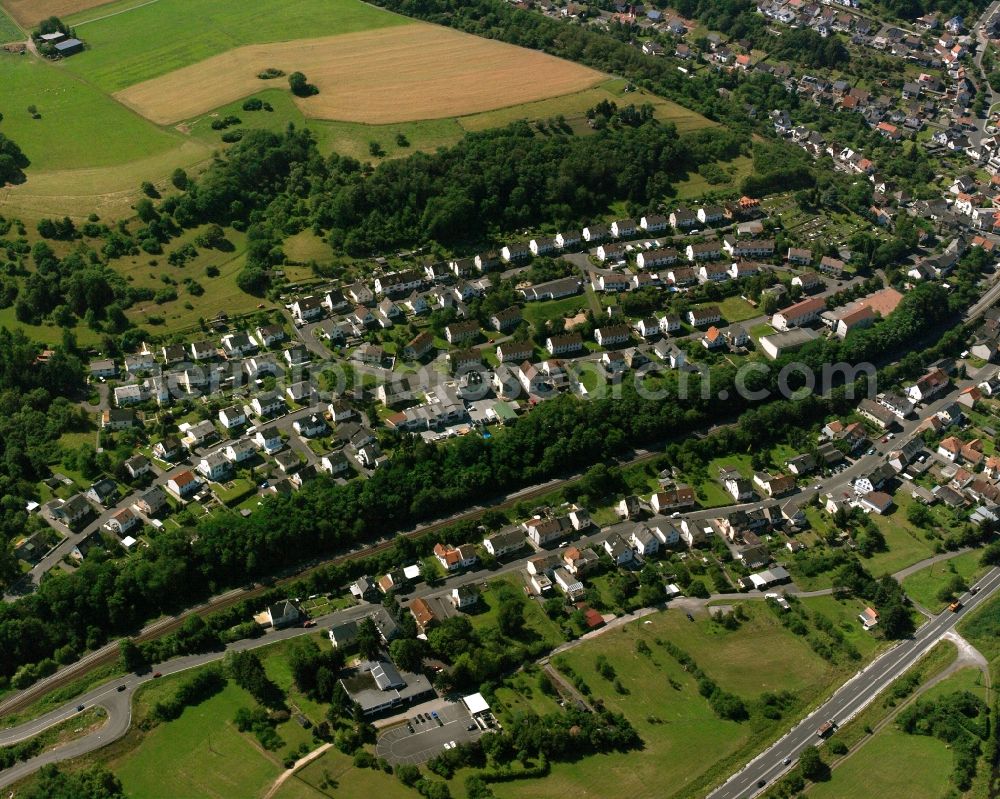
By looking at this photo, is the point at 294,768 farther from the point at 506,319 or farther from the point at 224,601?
the point at 506,319

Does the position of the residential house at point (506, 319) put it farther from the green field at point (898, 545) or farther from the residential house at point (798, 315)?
the green field at point (898, 545)

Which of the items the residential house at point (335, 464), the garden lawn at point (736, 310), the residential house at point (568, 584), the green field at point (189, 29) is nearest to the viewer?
the residential house at point (568, 584)

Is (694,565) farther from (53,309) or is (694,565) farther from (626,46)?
(626,46)

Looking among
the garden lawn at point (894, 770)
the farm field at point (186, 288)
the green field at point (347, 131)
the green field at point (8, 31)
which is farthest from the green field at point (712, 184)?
the green field at point (8, 31)

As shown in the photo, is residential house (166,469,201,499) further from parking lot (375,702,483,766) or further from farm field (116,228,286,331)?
parking lot (375,702,483,766)

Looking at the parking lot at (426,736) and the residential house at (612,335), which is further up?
the residential house at (612,335)

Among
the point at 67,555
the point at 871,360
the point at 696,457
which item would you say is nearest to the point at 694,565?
the point at 696,457
